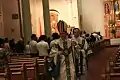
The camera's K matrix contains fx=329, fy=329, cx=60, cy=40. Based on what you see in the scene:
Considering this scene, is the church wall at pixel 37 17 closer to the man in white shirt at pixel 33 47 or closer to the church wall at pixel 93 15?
the church wall at pixel 93 15

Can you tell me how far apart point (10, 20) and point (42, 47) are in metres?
6.99

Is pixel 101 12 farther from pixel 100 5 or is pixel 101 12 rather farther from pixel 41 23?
pixel 41 23

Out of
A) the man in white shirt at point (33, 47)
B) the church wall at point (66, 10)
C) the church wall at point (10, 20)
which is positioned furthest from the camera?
the church wall at point (66, 10)

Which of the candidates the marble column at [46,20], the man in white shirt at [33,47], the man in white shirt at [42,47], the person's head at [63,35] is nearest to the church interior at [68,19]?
the marble column at [46,20]

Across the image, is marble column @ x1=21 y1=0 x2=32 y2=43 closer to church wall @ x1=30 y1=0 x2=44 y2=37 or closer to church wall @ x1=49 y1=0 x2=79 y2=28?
church wall @ x1=30 y1=0 x2=44 y2=37

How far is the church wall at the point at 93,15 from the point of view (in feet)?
83.3

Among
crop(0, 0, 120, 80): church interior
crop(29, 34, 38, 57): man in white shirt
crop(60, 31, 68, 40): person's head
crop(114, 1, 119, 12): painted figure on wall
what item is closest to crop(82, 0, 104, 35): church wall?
crop(0, 0, 120, 80): church interior

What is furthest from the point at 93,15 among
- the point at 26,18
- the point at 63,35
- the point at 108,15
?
the point at 63,35

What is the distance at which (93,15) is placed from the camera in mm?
25844

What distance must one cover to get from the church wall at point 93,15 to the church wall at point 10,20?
28.1 feet

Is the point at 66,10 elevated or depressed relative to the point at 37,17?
elevated

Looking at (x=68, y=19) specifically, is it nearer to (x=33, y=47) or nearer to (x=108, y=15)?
(x=108, y=15)

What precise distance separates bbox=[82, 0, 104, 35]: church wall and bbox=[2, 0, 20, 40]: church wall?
337 inches

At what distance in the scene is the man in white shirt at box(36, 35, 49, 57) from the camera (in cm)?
1130
